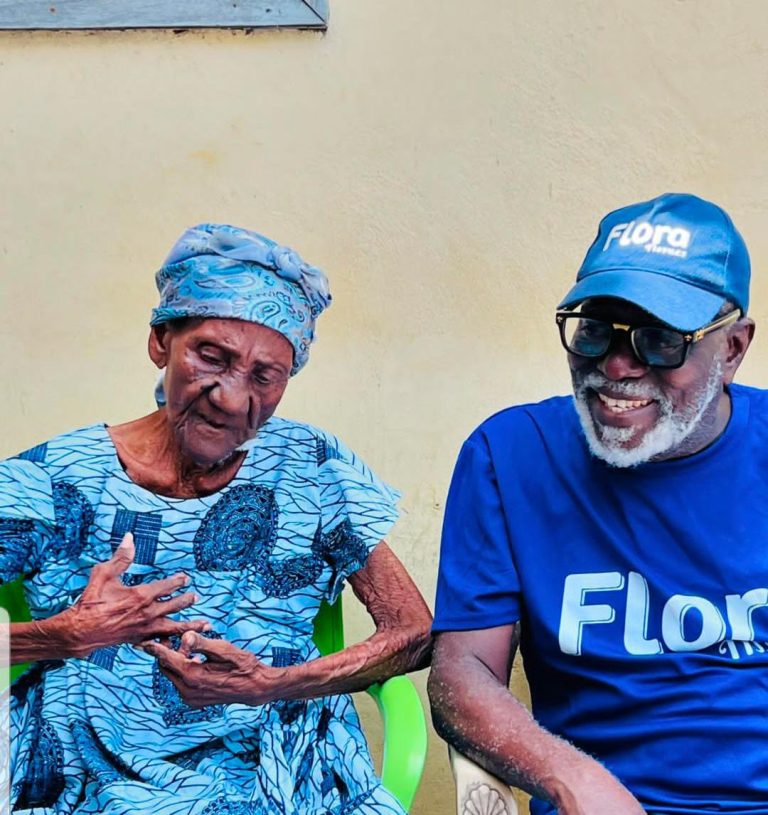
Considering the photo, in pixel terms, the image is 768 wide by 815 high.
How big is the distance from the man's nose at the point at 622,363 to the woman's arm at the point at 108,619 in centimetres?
93

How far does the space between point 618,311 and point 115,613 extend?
45.1 inches

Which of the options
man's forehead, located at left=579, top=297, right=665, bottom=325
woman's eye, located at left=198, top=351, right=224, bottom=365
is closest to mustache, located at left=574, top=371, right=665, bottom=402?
man's forehead, located at left=579, top=297, right=665, bottom=325

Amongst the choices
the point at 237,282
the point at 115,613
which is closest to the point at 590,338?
the point at 237,282

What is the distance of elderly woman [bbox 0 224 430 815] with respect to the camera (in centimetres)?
248

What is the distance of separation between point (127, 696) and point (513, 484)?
0.92m

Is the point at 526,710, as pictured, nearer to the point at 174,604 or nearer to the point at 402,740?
the point at 402,740

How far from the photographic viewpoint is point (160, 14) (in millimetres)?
3518

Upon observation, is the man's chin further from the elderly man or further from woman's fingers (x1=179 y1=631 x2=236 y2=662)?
woman's fingers (x1=179 y1=631 x2=236 y2=662)

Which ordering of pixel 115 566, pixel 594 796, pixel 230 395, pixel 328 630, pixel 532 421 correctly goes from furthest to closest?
pixel 328 630 → pixel 532 421 → pixel 230 395 → pixel 115 566 → pixel 594 796

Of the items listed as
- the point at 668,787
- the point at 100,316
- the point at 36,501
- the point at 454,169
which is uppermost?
the point at 454,169

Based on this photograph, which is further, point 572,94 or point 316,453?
point 572,94

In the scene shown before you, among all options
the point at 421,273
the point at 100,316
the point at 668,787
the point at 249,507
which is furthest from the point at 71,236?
the point at 668,787

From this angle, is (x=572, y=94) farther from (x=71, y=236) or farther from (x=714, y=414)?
(x=71, y=236)

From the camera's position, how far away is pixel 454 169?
349 centimetres
